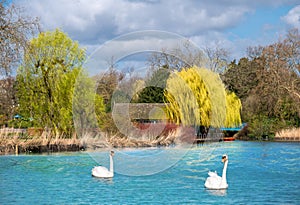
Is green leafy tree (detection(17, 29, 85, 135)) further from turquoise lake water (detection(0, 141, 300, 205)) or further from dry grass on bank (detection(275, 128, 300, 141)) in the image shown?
dry grass on bank (detection(275, 128, 300, 141))

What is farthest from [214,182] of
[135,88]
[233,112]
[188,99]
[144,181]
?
[233,112]

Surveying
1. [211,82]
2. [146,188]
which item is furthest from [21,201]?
[211,82]

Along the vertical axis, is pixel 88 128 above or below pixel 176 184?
above

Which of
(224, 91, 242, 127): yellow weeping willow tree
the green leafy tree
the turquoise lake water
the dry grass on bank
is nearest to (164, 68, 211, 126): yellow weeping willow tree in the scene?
the turquoise lake water

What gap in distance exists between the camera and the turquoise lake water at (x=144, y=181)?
32.2 feet

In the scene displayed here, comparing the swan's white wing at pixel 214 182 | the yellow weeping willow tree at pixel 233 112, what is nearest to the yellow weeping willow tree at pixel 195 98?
the yellow weeping willow tree at pixel 233 112

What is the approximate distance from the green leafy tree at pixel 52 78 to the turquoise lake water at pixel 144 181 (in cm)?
473

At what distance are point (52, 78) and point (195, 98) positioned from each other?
6.83m

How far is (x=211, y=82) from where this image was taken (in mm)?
24688

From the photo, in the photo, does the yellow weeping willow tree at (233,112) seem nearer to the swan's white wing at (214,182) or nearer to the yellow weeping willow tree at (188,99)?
the yellow weeping willow tree at (188,99)

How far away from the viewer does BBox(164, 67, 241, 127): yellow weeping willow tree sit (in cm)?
2158

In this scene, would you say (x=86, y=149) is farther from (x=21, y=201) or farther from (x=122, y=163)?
(x=21, y=201)

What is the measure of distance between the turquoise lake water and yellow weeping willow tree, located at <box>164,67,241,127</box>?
3986 mm

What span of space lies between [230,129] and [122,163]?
51.5 ft
